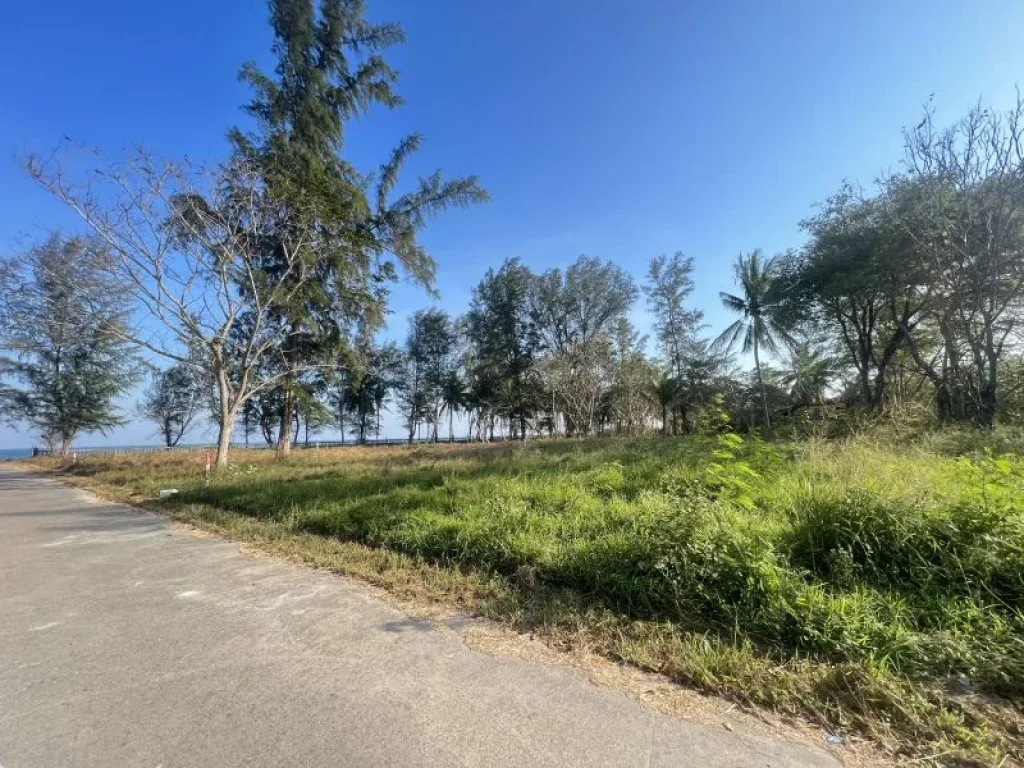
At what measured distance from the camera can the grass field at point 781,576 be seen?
2.26m

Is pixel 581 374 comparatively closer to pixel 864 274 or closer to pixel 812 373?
pixel 812 373

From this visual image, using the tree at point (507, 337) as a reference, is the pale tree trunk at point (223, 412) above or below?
below

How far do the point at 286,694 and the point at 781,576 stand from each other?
128 inches

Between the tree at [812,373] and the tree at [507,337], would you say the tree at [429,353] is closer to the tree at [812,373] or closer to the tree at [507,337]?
the tree at [507,337]

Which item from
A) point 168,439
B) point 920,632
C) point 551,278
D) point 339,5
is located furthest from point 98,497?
point 168,439

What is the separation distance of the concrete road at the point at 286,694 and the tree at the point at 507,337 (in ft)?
115

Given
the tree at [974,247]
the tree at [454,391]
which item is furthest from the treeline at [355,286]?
the tree at [454,391]

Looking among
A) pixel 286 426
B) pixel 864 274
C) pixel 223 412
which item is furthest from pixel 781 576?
pixel 286 426

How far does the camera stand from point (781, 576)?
318 centimetres

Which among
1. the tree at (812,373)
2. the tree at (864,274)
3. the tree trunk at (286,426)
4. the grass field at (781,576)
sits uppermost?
the tree at (864,274)

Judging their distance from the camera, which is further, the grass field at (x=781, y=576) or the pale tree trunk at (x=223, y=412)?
the pale tree trunk at (x=223, y=412)

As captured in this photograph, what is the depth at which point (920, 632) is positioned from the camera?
2.62 metres

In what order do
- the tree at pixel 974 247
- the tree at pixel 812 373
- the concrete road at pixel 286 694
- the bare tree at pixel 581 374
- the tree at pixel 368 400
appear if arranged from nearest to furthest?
the concrete road at pixel 286 694
the tree at pixel 974 247
the tree at pixel 812 373
the bare tree at pixel 581 374
the tree at pixel 368 400

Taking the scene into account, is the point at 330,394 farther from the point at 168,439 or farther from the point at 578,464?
the point at 578,464
